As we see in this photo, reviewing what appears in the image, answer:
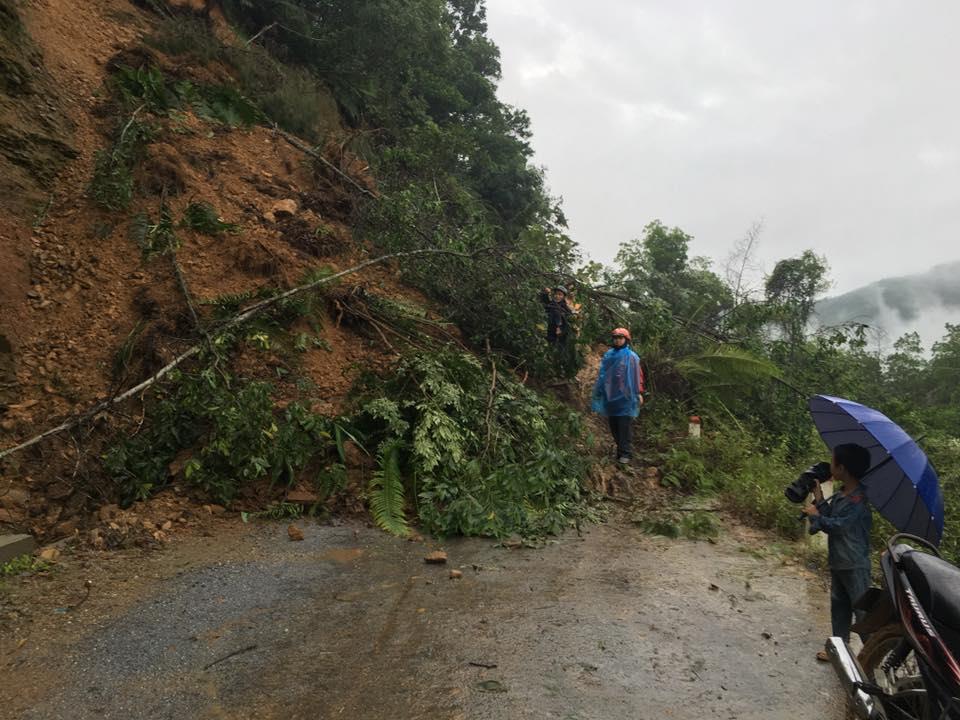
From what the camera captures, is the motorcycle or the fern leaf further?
the fern leaf

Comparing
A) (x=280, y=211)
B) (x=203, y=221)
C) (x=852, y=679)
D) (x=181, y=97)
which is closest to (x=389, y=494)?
(x=852, y=679)

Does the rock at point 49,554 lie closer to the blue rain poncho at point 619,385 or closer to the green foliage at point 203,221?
the green foliage at point 203,221

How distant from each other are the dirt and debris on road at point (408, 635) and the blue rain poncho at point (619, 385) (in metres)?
2.20

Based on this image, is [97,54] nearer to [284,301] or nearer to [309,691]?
[284,301]

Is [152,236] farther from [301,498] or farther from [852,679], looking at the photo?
[852,679]

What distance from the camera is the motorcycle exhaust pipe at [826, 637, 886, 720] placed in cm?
233

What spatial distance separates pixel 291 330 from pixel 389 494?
238 centimetres

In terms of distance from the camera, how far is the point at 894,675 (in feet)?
8.45

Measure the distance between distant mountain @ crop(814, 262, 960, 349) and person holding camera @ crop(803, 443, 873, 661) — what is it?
137995 millimetres

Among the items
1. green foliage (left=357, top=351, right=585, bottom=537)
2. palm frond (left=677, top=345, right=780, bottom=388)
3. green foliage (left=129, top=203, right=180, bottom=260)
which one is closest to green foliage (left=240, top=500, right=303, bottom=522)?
green foliage (left=357, top=351, right=585, bottom=537)

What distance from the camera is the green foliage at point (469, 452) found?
5.01 metres

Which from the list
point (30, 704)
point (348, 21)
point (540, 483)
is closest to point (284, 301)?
point (540, 483)

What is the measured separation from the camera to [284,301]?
6.35 meters

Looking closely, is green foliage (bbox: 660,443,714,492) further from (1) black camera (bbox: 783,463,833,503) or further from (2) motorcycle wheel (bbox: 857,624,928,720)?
(2) motorcycle wheel (bbox: 857,624,928,720)
